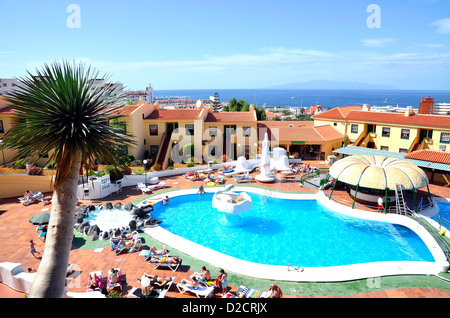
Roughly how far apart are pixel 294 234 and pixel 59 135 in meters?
15.8

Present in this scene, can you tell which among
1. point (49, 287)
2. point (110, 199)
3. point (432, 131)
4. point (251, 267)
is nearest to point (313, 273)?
point (251, 267)

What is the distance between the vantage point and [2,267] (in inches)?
443

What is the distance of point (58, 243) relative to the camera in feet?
27.4

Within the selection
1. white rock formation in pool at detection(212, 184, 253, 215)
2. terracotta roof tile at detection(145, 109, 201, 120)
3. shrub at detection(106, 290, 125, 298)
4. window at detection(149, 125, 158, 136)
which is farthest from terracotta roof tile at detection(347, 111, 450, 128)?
shrub at detection(106, 290, 125, 298)

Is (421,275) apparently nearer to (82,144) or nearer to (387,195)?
(387,195)

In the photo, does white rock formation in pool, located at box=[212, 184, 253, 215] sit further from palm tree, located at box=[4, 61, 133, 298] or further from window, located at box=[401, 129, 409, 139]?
window, located at box=[401, 129, 409, 139]

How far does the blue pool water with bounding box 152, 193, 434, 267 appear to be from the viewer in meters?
16.6

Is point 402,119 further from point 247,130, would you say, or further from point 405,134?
point 247,130

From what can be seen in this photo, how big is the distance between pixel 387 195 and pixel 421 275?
33.6ft

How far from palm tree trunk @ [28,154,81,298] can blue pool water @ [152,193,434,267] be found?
404 inches

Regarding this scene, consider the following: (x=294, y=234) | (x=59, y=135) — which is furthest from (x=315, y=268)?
(x=59, y=135)

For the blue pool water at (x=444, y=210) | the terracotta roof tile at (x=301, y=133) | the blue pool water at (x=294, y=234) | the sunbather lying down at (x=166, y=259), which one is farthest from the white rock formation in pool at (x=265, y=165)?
the sunbather lying down at (x=166, y=259)

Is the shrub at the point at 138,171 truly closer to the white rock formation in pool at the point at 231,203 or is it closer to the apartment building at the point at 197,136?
the apartment building at the point at 197,136
